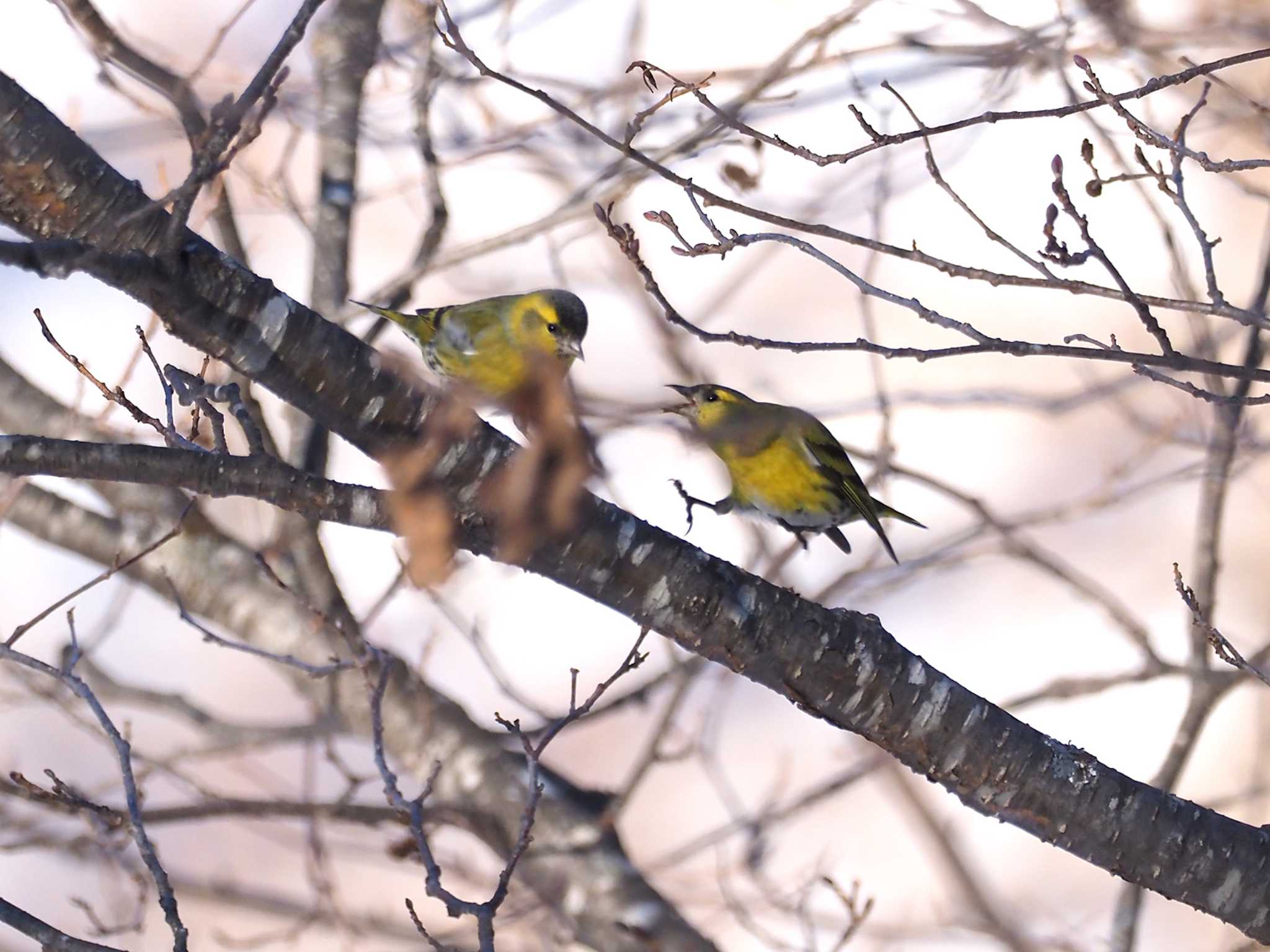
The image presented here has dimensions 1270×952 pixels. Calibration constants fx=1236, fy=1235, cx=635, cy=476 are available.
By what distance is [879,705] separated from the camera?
1.91 metres

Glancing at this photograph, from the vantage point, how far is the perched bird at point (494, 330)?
9.15 feet

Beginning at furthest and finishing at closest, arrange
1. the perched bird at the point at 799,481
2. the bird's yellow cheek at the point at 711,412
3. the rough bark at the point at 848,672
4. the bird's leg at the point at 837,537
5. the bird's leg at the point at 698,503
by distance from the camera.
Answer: the bird's leg at the point at 837,537 → the perched bird at the point at 799,481 → the bird's yellow cheek at the point at 711,412 → the bird's leg at the point at 698,503 → the rough bark at the point at 848,672

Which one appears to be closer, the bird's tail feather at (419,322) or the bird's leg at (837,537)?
the bird's tail feather at (419,322)

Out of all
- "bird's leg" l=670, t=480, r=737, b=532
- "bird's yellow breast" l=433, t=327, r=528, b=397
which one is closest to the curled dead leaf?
"bird's leg" l=670, t=480, r=737, b=532

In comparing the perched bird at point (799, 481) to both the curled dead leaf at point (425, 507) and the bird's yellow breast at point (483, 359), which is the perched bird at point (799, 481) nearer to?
the bird's yellow breast at point (483, 359)

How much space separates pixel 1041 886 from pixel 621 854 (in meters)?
3.15

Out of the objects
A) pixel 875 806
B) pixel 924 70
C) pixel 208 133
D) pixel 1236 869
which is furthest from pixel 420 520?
pixel 875 806

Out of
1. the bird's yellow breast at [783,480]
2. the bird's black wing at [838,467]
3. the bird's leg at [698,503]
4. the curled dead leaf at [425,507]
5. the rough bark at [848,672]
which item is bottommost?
the curled dead leaf at [425,507]

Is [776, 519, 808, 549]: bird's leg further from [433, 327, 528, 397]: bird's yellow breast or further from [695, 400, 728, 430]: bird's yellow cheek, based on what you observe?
[433, 327, 528, 397]: bird's yellow breast

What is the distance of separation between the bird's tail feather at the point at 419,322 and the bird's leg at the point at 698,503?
2.42 ft

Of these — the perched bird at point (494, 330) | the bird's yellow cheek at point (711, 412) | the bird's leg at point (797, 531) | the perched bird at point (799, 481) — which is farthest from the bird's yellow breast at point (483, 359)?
the bird's leg at point (797, 531)

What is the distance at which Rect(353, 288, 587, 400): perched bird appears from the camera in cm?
279

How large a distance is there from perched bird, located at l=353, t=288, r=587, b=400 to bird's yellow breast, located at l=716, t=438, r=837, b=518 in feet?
1.91

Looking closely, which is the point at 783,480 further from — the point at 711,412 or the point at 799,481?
the point at 711,412
